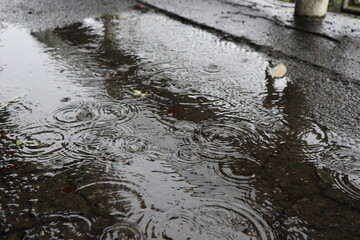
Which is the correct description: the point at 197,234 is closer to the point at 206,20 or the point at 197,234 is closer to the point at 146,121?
the point at 146,121

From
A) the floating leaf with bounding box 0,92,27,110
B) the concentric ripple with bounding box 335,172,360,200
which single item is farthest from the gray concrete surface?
the floating leaf with bounding box 0,92,27,110

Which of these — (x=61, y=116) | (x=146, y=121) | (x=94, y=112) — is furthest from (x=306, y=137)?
Result: (x=61, y=116)

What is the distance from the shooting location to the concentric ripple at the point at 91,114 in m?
2.71

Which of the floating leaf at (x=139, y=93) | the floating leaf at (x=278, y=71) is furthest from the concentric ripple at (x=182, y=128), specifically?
the floating leaf at (x=278, y=71)

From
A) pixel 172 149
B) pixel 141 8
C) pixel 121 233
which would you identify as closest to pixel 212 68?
pixel 172 149

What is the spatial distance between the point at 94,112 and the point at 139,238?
1.33 m

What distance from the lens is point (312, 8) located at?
5168 millimetres

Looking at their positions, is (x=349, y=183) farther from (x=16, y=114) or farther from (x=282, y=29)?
(x=282, y=29)

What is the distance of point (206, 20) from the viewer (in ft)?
17.3

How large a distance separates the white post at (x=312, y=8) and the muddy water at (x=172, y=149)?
1.79 m

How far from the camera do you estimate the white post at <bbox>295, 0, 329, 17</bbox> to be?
16.9ft

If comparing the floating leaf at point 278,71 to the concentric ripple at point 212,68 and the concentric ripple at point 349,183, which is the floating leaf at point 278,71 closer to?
the concentric ripple at point 212,68

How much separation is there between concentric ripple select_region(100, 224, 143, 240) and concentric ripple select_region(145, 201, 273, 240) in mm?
56

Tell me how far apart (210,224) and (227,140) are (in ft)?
2.57
